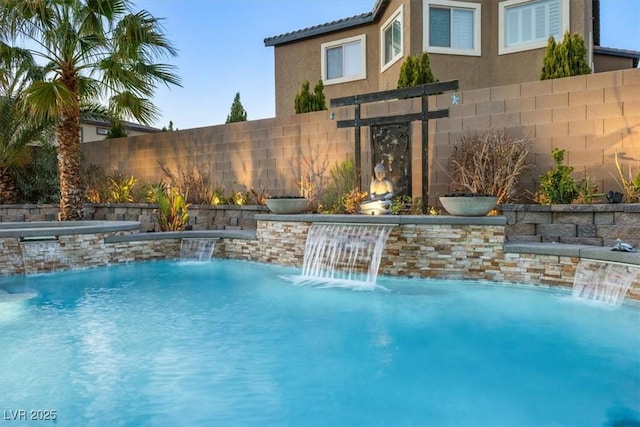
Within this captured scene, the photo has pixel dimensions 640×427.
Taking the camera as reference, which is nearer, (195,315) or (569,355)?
(569,355)

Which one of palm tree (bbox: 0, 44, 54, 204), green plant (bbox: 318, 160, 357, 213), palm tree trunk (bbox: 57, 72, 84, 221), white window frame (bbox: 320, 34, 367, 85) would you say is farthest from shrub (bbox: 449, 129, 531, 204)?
palm tree (bbox: 0, 44, 54, 204)

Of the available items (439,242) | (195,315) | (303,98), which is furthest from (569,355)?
(303,98)

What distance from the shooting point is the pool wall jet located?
584 centimetres

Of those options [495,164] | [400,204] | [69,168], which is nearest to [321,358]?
[400,204]

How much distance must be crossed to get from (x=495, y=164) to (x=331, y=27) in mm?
8493

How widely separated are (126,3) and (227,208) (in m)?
4.75

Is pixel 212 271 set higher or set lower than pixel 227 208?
lower

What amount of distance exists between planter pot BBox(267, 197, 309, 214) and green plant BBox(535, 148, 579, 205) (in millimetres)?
4020

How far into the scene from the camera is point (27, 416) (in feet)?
8.96

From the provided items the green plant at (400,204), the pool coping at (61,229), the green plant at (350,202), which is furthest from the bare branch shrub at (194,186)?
the green plant at (400,204)

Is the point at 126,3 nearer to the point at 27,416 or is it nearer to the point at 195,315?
the point at 195,315

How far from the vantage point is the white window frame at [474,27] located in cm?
1077

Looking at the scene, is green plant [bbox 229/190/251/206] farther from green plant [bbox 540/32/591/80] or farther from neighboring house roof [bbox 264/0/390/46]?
green plant [bbox 540/32/591/80]

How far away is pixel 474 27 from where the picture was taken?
11086 mm
